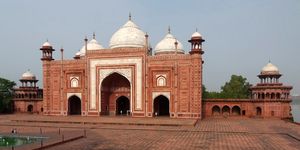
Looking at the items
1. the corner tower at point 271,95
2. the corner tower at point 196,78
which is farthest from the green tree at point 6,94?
the corner tower at point 271,95

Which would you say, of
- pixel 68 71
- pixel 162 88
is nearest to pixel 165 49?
pixel 162 88

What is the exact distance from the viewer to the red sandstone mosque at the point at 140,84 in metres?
20.7

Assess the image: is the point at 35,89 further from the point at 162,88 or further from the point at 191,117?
the point at 191,117

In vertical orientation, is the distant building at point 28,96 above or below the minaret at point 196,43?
below

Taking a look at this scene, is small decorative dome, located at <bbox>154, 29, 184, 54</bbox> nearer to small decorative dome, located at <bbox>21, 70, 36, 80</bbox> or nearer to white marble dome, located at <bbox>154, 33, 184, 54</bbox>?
white marble dome, located at <bbox>154, 33, 184, 54</bbox>

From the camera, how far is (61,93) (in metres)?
23.7

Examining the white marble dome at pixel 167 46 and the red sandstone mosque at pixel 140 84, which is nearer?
the red sandstone mosque at pixel 140 84

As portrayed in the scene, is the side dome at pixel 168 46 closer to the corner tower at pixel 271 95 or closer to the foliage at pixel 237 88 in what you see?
the corner tower at pixel 271 95

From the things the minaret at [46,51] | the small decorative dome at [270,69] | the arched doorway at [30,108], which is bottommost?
the arched doorway at [30,108]

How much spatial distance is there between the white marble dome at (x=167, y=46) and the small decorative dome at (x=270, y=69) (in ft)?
22.4

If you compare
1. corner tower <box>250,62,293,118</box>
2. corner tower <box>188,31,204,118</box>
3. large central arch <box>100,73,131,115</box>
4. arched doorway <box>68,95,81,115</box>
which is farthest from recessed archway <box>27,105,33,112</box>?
corner tower <box>250,62,293,118</box>

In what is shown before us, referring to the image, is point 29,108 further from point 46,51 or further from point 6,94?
point 46,51

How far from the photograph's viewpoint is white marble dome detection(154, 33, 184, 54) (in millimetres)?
25062

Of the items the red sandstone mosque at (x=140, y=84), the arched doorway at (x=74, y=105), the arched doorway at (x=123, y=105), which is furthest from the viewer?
the arched doorway at (x=123, y=105)
